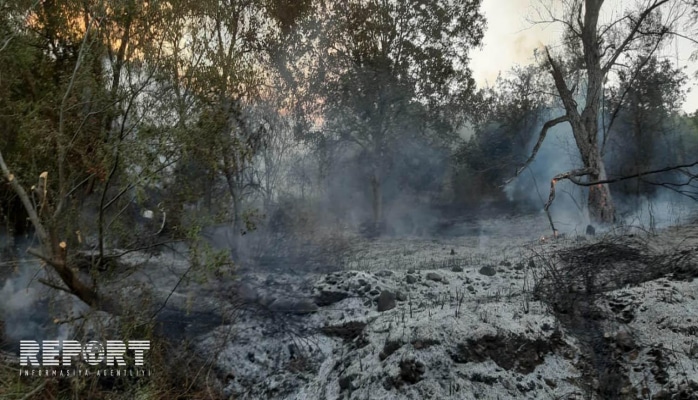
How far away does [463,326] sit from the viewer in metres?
4.52

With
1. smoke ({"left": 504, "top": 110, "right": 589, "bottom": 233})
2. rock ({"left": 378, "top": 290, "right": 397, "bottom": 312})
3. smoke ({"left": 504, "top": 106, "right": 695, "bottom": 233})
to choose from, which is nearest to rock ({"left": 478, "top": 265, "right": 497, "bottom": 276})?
rock ({"left": 378, "top": 290, "right": 397, "bottom": 312})

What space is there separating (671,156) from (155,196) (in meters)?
18.0

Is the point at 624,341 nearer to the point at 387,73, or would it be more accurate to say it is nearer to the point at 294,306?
the point at 294,306

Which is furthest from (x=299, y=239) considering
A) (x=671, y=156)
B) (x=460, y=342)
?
(x=671, y=156)

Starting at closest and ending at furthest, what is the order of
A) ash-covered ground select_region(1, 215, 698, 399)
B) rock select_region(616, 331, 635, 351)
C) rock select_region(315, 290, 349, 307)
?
ash-covered ground select_region(1, 215, 698, 399)
rock select_region(616, 331, 635, 351)
rock select_region(315, 290, 349, 307)

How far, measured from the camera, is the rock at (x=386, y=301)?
5.87 metres

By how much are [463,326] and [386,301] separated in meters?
1.57

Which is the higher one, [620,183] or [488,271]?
[620,183]

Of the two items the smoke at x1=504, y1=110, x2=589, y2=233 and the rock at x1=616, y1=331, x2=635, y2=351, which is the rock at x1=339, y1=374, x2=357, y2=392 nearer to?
the rock at x1=616, y1=331, x2=635, y2=351

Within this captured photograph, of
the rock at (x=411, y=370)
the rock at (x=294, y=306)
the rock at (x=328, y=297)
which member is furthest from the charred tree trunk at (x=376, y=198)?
the rock at (x=411, y=370)

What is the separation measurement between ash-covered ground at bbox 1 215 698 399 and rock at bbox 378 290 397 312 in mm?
18

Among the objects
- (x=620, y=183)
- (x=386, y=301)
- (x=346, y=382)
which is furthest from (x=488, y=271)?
(x=620, y=183)

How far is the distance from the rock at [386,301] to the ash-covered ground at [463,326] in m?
0.02

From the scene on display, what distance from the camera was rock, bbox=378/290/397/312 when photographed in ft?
19.2
